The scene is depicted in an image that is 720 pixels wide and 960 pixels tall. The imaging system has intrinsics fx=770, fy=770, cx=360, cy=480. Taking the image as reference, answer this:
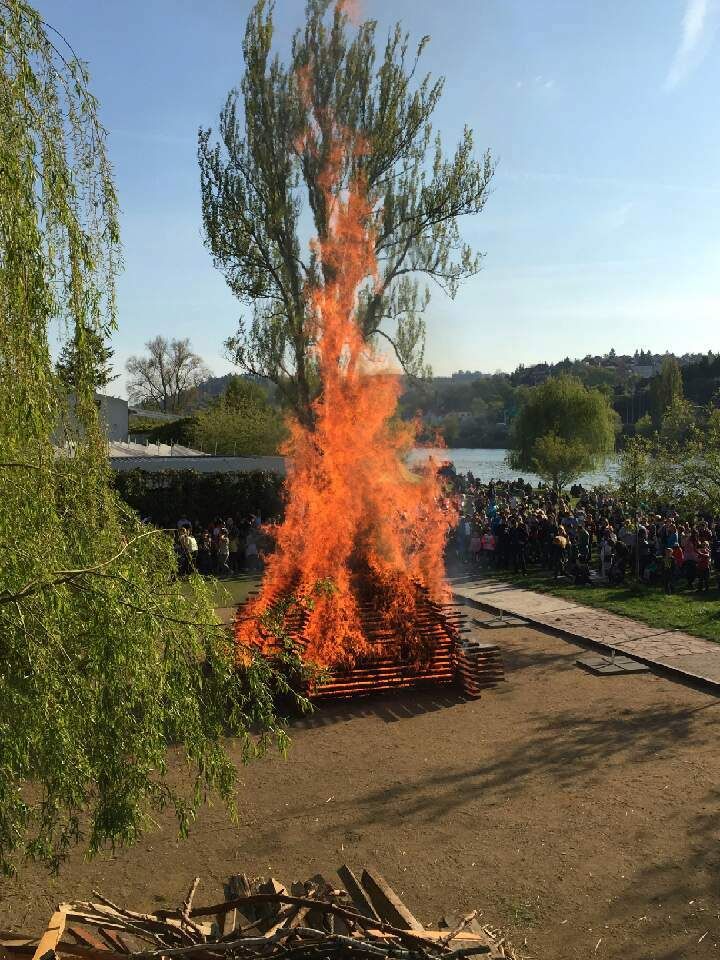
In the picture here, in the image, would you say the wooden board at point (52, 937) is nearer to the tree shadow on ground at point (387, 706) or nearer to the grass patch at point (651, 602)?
the tree shadow on ground at point (387, 706)

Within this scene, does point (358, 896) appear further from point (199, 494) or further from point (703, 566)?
point (199, 494)

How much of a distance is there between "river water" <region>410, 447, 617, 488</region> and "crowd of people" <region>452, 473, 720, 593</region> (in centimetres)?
224

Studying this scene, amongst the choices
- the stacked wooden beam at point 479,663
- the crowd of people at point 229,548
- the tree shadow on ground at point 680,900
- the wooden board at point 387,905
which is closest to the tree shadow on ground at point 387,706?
the stacked wooden beam at point 479,663

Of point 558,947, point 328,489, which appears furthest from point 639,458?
point 558,947

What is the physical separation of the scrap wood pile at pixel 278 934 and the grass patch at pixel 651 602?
12147 millimetres

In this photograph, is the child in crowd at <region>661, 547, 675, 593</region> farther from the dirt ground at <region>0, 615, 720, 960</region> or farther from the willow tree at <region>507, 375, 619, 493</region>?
the willow tree at <region>507, 375, 619, 493</region>

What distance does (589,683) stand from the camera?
13.3 meters

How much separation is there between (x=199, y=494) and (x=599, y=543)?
1560 centimetres

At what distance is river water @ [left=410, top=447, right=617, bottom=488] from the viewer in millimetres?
29028

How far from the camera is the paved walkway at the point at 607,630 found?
1413 centimetres

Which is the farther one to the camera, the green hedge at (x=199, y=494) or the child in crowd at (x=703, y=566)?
the green hedge at (x=199, y=494)

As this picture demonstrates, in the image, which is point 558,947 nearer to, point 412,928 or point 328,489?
point 412,928

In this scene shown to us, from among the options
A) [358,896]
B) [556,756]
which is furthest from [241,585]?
[358,896]

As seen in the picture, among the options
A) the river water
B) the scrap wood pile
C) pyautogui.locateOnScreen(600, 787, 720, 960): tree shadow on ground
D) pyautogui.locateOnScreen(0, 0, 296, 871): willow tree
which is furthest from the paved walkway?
pyautogui.locateOnScreen(0, 0, 296, 871): willow tree
